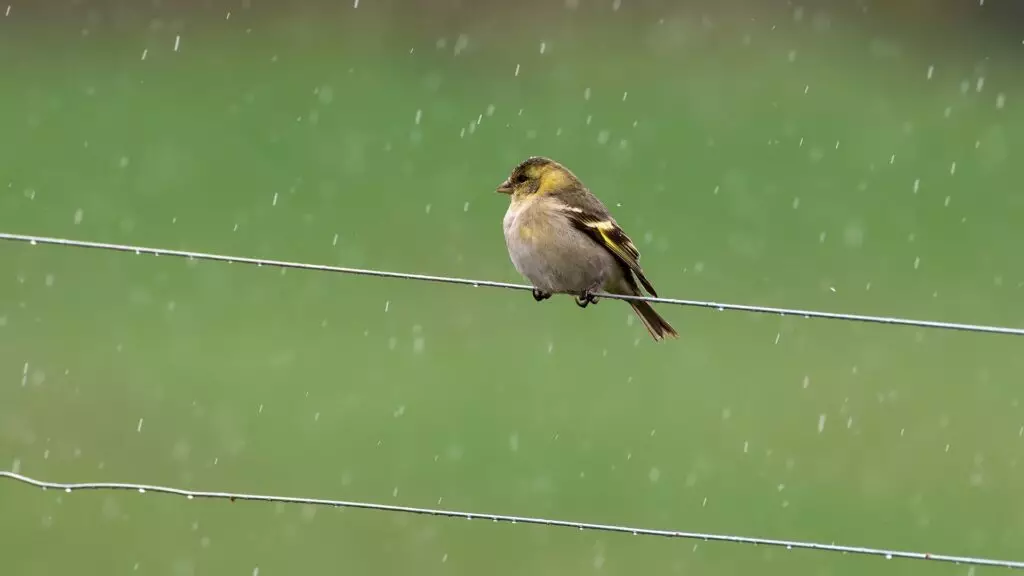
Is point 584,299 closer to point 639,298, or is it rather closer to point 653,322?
point 653,322

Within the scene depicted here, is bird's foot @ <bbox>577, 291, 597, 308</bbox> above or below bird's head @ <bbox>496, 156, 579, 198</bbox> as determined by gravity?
below

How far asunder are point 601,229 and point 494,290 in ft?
51.4

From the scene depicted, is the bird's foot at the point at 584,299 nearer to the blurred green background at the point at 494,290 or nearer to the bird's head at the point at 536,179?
the bird's head at the point at 536,179

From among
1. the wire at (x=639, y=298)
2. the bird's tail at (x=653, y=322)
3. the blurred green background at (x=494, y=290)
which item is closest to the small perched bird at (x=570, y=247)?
the bird's tail at (x=653, y=322)

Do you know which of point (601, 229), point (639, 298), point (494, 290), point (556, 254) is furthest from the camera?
point (494, 290)

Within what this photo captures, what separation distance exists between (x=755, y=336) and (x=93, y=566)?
1100 centimetres

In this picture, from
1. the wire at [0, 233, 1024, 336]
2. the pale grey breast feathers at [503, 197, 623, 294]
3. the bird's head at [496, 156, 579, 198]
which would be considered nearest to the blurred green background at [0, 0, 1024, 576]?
the bird's head at [496, 156, 579, 198]

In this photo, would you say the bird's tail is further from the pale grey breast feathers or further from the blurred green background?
the blurred green background

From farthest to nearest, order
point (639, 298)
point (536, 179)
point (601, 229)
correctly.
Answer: point (536, 179), point (601, 229), point (639, 298)

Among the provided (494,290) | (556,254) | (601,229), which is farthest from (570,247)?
(494,290)

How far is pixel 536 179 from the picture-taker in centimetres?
942

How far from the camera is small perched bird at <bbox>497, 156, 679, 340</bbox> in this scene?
8883 millimetres

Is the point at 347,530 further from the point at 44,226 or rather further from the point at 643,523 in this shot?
the point at 44,226

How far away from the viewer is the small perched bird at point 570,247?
8883 mm
